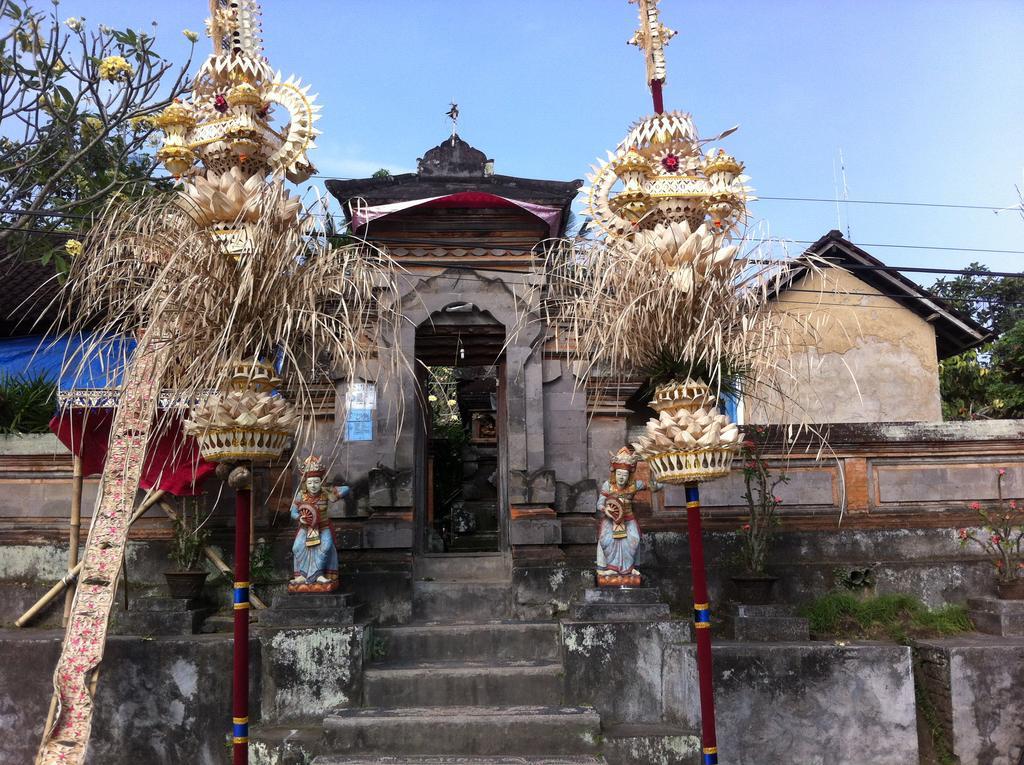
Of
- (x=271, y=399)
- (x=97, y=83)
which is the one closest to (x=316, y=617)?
(x=271, y=399)

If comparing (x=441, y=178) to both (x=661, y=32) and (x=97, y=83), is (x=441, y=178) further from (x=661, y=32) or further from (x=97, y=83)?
(x=661, y=32)

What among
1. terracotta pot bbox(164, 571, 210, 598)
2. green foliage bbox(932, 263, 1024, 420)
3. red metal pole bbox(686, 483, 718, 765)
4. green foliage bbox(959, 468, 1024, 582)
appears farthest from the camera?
green foliage bbox(932, 263, 1024, 420)

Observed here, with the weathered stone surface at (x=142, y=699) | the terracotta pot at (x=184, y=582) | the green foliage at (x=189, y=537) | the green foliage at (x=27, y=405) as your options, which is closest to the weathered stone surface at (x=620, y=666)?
the weathered stone surface at (x=142, y=699)

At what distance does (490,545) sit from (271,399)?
8086 millimetres

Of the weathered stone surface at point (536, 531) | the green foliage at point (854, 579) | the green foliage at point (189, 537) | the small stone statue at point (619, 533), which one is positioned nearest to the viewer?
the small stone statue at point (619, 533)

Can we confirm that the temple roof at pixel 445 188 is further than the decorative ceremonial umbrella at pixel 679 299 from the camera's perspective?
Yes

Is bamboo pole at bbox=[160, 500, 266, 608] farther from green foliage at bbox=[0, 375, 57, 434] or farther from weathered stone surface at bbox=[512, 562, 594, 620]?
weathered stone surface at bbox=[512, 562, 594, 620]

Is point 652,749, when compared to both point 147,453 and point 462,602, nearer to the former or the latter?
point 462,602

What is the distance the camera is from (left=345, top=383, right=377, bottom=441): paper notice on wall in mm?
7367

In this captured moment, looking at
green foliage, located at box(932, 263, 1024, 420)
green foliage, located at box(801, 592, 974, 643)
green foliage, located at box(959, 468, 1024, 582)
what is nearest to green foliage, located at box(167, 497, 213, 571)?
green foliage, located at box(801, 592, 974, 643)

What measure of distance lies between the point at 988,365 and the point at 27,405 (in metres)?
15.1

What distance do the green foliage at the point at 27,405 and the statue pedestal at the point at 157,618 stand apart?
8.03ft

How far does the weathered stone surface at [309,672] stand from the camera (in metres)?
5.71

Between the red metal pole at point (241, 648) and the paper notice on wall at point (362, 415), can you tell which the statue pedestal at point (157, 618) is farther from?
the red metal pole at point (241, 648)
